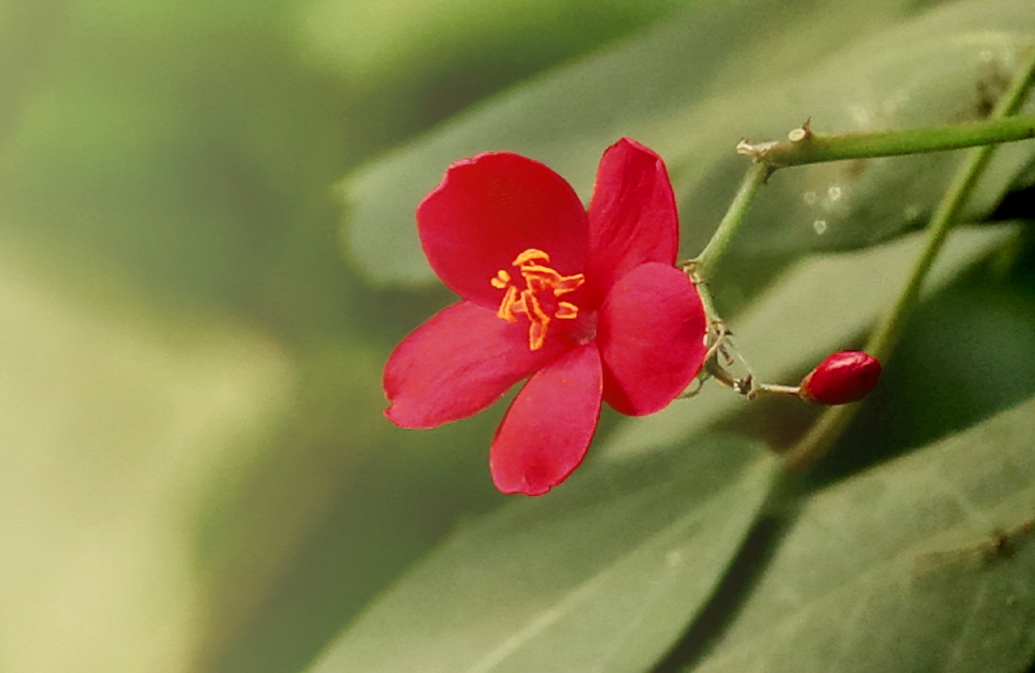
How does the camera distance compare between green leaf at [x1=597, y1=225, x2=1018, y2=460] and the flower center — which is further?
green leaf at [x1=597, y1=225, x2=1018, y2=460]

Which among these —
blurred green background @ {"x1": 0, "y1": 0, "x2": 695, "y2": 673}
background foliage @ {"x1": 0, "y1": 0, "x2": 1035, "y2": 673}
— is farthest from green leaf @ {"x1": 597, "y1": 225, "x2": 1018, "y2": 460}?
blurred green background @ {"x1": 0, "y1": 0, "x2": 695, "y2": 673}

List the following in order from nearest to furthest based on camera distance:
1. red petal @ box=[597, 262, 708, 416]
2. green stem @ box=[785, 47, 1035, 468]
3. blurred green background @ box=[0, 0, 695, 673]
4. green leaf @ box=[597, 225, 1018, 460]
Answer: red petal @ box=[597, 262, 708, 416], green stem @ box=[785, 47, 1035, 468], green leaf @ box=[597, 225, 1018, 460], blurred green background @ box=[0, 0, 695, 673]

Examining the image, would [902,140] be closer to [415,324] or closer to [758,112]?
[758,112]

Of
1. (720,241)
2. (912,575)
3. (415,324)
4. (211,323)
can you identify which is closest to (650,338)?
(720,241)

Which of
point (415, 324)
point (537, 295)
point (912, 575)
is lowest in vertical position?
point (912, 575)

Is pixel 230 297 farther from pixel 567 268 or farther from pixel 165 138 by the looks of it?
pixel 567 268

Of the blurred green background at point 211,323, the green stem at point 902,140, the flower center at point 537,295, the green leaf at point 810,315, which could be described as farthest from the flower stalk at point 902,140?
the blurred green background at point 211,323

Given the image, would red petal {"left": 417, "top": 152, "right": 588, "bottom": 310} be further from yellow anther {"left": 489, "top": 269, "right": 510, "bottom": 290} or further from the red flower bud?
the red flower bud

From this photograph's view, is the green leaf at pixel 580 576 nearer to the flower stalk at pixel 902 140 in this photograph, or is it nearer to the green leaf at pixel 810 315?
the green leaf at pixel 810 315
